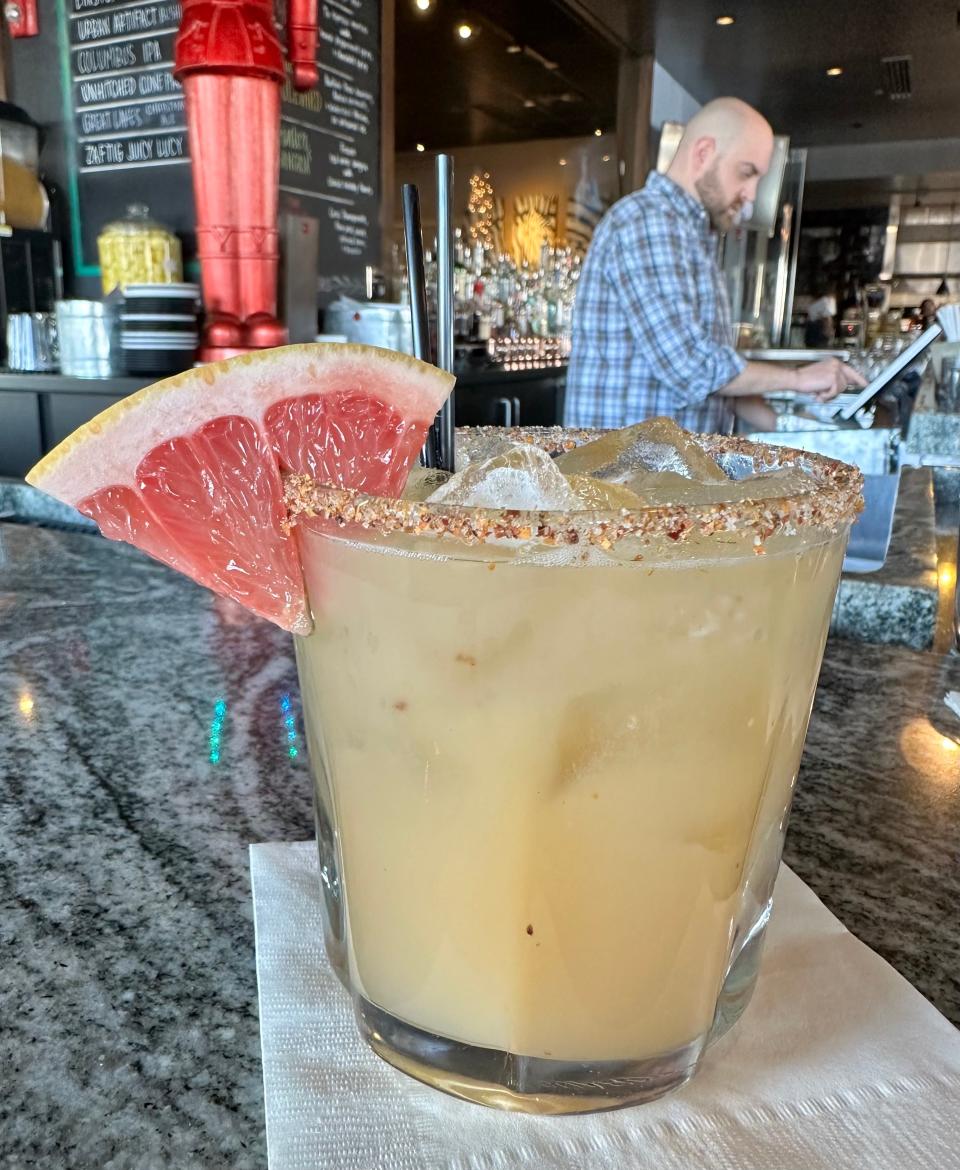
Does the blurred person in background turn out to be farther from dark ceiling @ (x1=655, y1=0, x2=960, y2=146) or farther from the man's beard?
the man's beard

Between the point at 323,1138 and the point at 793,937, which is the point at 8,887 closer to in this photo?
the point at 323,1138

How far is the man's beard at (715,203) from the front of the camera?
2.28m

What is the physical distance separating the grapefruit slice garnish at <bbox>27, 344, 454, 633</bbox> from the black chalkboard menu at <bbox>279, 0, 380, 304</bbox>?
9.28 ft

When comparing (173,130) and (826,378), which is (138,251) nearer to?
(173,130)

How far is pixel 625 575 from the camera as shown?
11.9 inches

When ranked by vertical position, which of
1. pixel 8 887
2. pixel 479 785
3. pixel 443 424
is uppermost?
pixel 443 424

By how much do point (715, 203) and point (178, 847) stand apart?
2211 mm

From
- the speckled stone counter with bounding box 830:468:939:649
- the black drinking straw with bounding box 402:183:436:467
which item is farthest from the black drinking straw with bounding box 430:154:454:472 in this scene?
the speckled stone counter with bounding box 830:468:939:649

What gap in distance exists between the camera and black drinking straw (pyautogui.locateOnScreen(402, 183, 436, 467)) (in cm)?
44

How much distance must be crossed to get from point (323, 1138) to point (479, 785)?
0.41 ft

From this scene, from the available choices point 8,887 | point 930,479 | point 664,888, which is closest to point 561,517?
point 664,888

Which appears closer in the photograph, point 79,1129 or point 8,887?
point 79,1129

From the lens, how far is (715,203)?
2.33m

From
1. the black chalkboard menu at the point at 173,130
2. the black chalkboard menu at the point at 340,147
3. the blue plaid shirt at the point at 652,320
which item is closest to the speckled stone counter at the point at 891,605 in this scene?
the blue plaid shirt at the point at 652,320
